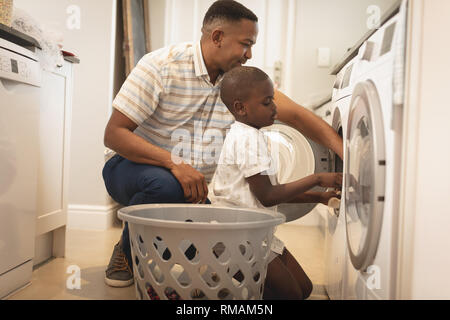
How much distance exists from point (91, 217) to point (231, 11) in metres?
1.41

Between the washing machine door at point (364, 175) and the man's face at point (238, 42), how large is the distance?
42 cm

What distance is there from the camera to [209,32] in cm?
138

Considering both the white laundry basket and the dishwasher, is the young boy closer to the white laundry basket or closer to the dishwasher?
the white laundry basket

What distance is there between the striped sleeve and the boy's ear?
28 centimetres

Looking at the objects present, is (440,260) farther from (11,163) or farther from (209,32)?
(11,163)

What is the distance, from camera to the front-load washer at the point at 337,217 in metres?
1.17

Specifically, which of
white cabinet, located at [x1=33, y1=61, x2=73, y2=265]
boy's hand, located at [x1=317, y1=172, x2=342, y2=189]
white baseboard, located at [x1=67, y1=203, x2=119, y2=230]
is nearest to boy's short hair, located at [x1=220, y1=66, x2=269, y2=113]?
boy's hand, located at [x1=317, y1=172, x2=342, y2=189]

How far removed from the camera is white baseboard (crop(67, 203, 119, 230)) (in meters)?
2.26

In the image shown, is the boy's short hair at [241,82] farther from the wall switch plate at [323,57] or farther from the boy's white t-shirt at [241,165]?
the wall switch plate at [323,57]

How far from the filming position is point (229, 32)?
1.34 meters
